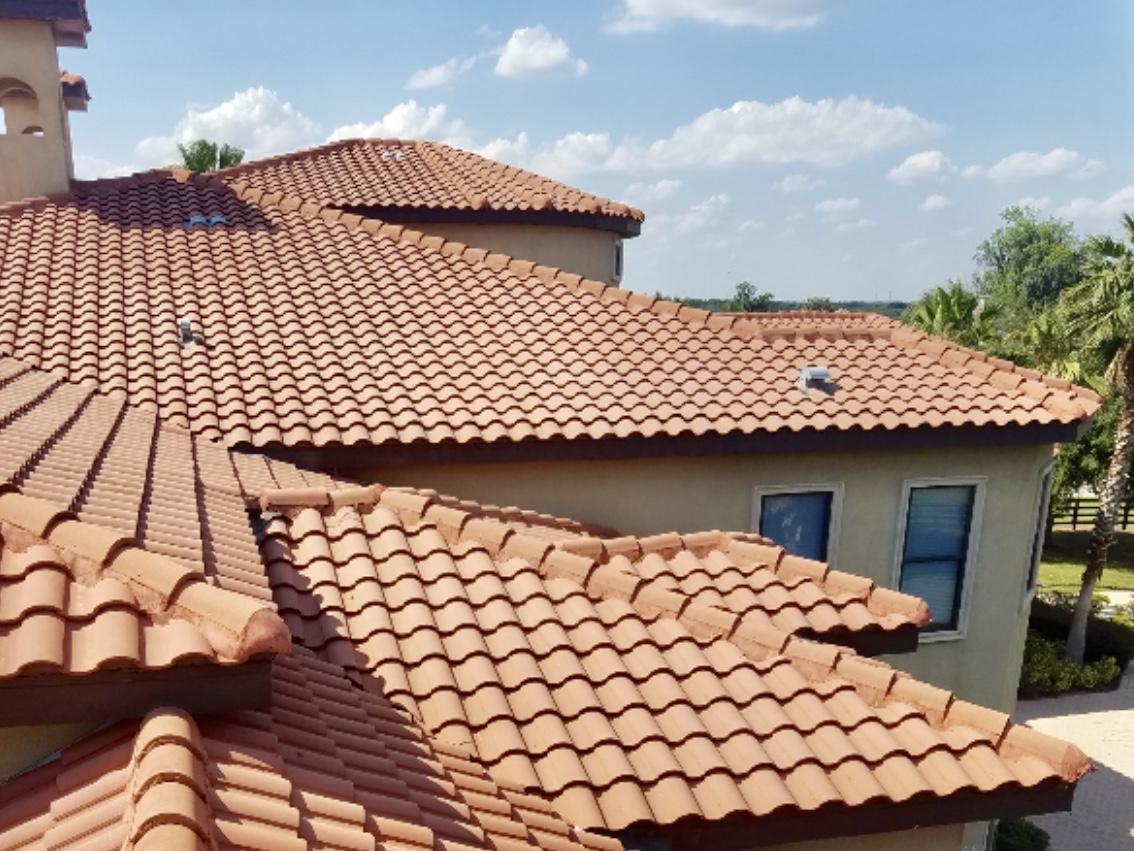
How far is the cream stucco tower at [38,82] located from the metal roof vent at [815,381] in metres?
11.6

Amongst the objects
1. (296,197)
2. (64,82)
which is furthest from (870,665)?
(64,82)

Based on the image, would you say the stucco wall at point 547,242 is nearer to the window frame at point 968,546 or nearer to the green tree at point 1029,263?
the window frame at point 968,546

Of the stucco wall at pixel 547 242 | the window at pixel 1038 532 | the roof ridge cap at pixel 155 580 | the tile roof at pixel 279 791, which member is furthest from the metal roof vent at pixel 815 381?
the roof ridge cap at pixel 155 580

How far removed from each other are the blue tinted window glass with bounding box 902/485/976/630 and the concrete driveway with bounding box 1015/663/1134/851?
6014 mm

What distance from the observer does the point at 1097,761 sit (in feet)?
57.5

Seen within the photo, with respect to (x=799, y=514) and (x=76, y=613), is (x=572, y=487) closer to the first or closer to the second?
(x=799, y=514)

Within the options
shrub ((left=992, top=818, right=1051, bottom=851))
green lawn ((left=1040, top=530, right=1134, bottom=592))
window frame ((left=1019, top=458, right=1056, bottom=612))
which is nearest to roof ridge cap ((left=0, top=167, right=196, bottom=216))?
window frame ((left=1019, top=458, right=1056, bottom=612))

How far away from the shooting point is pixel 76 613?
300 centimetres

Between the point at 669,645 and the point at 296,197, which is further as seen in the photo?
the point at 296,197

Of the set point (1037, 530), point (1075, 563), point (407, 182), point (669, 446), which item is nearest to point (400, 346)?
point (669, 446)

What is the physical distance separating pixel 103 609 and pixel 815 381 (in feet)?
29.0

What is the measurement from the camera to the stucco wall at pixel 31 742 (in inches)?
113

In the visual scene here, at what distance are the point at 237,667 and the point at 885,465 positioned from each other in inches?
349

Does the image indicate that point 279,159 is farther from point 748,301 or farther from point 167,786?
point 748,301
